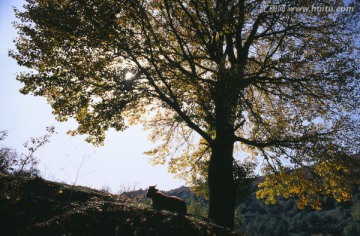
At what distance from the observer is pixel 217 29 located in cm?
1050

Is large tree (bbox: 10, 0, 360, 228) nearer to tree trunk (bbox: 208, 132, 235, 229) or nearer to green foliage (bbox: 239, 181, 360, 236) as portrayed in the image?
tree trunk (bbox: 208, 132, 235, 229)

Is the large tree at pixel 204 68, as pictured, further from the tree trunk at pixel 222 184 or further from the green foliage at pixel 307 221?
the green foliage at pixel 307 221

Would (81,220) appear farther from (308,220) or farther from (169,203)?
(308,220)

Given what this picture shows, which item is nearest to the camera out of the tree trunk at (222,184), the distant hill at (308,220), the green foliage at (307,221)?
the tree trunk at (222,184)

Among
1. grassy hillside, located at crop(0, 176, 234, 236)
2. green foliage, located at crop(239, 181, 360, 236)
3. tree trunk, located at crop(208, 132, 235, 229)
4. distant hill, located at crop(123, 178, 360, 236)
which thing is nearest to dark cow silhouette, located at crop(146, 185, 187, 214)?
tree trunk, located at crop(208, 132, 235, 229)

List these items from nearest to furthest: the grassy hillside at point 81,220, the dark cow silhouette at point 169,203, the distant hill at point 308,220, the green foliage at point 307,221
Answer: the grassy hillside at point 81,220 < the dark cow silhouette at point 169,203 < the distant hill at point 308,220 < the green foliage at point 307,221

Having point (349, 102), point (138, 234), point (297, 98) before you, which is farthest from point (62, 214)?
point (349, 102)

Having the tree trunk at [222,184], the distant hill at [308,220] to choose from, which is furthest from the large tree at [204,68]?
the distant hill at [308,220]

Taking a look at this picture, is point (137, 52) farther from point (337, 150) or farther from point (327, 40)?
point (337, 150)

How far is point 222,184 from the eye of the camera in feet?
36.4

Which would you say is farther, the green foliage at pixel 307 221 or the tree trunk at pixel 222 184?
the green foliage at pixel 307 221

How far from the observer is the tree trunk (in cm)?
1071

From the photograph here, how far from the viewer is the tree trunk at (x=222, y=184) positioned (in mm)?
10711

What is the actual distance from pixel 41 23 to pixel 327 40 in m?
13.6
